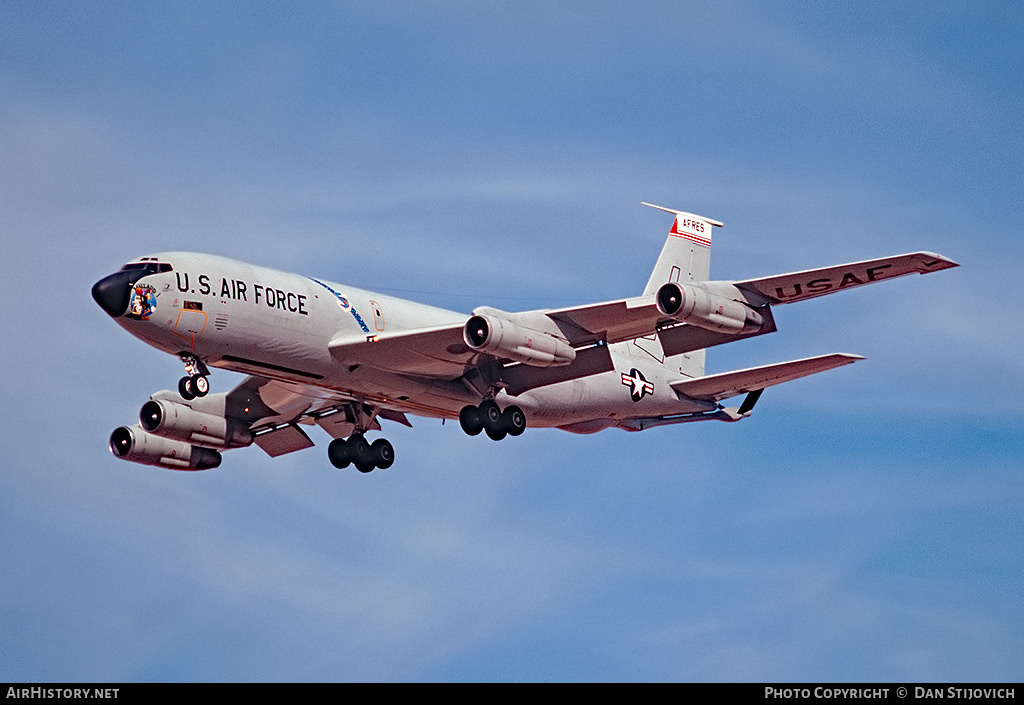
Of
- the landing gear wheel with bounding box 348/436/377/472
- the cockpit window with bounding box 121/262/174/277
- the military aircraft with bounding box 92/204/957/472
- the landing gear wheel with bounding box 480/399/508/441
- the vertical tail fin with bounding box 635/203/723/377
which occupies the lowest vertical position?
the landing gear wheel with bounding box 480/399/508/441

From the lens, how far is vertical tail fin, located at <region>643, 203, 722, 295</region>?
197 ft

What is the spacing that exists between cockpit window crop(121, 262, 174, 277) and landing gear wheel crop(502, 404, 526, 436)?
11821mm

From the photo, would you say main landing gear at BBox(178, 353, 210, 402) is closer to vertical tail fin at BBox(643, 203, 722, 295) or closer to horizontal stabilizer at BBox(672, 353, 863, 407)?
horizontal stabilizer at BBox(672, 353, 863, 407)

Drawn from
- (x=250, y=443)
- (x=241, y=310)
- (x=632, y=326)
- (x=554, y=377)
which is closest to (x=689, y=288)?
(x=632, y=326)

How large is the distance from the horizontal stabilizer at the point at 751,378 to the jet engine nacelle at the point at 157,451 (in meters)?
17.1

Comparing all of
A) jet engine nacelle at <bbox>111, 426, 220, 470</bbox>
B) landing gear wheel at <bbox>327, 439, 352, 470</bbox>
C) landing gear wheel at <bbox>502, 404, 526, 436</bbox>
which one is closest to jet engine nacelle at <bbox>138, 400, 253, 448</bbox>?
jet engine nacelle at <bbox>111, 426, 220, 470</bbox>

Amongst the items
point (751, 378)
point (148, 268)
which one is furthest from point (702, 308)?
point (148, 268)

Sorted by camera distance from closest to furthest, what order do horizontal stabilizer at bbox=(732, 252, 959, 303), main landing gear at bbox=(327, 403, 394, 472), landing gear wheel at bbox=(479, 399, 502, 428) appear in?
horizontal stabilizer at bbox=(732, 252, 959, 303) < landing gear wheel at bbox=(479, 399, 502, 428) < main landing gear at bbox=(327, 403, 394, 472)

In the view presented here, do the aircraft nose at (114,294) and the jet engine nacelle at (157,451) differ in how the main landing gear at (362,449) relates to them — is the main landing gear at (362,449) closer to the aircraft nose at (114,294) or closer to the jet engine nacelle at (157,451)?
the jet engine nacelle at (157,451)

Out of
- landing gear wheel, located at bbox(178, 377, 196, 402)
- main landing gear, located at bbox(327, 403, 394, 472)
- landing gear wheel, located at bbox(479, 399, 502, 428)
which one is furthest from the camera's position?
main landing gear, located at bbox(327, 403, 394, 472)

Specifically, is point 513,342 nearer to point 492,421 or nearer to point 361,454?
point 492,421

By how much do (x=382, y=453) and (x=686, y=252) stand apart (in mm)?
14917

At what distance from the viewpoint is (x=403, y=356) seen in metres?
48.9
